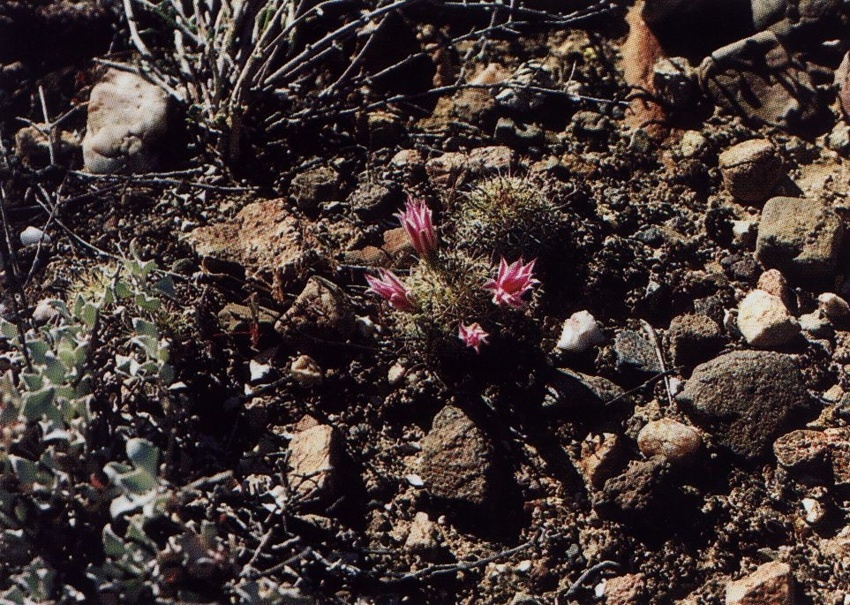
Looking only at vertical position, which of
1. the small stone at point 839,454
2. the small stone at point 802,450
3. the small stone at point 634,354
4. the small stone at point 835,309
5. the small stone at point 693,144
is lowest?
the small stone at point 839,454

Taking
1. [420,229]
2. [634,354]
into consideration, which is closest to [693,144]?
[634,354]

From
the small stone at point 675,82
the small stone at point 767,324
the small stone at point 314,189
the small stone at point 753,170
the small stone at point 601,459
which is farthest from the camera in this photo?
the small stone at point 675,82

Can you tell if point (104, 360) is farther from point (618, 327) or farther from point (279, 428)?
point (618, 327)

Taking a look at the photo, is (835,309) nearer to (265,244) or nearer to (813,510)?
(813,510)

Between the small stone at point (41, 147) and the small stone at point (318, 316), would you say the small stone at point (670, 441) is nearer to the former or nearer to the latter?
the small stone at point (318, 316)

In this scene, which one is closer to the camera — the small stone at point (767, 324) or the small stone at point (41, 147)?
the small stone at point (767, 324)

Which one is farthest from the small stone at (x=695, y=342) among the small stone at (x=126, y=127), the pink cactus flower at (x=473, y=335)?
the small stone at (x=126, y=127)

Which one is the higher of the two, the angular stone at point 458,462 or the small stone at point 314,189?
the small stone at point 314,189

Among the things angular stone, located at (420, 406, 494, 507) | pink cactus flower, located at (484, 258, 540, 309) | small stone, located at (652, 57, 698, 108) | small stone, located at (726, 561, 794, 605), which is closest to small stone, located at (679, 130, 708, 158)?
small stone, located at (652, 57, 698, 108)

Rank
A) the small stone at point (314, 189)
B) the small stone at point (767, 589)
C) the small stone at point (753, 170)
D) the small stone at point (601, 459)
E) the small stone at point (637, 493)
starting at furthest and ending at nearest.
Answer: the small stone at point (314, 189), the small stone at point (753, 170), the small stone at point (601, 459), the small stone at point (637, 493), the small stone at point (767, 589)
